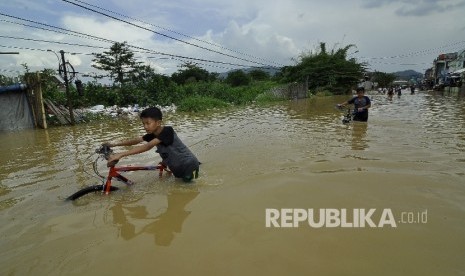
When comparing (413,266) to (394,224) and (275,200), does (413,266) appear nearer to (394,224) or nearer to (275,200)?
(394,224)

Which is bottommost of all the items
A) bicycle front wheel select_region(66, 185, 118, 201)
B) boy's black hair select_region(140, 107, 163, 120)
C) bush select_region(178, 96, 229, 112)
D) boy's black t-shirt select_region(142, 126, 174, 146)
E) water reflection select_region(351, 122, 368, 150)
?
water reflection select_region(351, 122, 368, 150)

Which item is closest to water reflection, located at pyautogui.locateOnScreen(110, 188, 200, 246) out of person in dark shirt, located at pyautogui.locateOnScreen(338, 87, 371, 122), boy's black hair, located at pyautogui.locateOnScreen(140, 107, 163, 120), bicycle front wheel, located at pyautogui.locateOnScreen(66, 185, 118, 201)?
bicycle front wheel, located at pyautogui.locateOnScreen(66, 185, 118, 201)

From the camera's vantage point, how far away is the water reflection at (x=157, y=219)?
331 cm

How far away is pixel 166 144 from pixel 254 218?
5.24ft

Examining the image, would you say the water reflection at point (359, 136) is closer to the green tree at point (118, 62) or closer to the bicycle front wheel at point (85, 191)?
the bicycle front wheel at point (85, 191)

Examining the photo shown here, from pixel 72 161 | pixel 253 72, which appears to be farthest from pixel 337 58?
pixel 72 161

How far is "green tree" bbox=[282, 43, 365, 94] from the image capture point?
132 feet

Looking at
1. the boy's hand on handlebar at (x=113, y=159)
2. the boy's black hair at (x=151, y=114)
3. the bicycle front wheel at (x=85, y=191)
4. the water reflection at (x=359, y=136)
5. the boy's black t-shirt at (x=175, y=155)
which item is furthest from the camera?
the water reflection at (x=359, y=136)

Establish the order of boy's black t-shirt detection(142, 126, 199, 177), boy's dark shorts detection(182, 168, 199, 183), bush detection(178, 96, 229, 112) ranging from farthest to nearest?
1. bush detection(178, 96, 229, 112)
2. boy's dark shorts detection(182, 168, 199, 183)
3. boy's black t-shirt detection(142, 126, 199, 177)

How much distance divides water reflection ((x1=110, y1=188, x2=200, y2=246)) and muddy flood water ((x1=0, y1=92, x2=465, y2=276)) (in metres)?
0.01

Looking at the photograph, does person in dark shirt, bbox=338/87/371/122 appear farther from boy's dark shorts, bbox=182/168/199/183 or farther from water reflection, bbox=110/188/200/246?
water reflection, bbox=110/188/200/246

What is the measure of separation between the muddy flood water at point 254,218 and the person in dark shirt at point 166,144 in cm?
29

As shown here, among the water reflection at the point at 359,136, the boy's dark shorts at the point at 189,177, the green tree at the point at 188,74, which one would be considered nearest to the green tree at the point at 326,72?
the green tree at the point at 188,74

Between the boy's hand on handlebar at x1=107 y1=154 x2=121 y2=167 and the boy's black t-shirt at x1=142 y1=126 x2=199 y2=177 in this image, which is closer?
the boy's hand on handlebar at x1=107 y1=154 x2=121 y2=167
